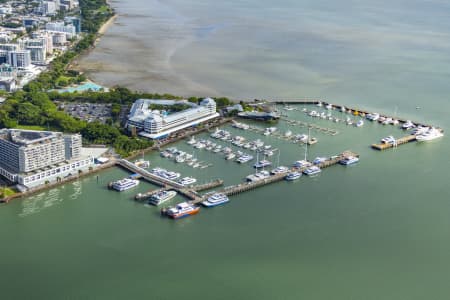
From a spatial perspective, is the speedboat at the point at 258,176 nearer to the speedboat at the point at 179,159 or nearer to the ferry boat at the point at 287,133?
the speedboat at the point at 179,159

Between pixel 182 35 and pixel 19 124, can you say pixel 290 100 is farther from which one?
pixel 182 35

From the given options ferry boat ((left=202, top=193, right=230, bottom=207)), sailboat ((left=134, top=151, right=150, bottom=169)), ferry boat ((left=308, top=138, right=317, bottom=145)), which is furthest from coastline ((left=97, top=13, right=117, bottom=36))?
ferry boat ((left=202, top=193, right=230, bottom=207))

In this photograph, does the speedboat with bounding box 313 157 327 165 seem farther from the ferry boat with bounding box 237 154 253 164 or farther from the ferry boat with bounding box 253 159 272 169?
the ferry boat with bounding box 237 154 253 164

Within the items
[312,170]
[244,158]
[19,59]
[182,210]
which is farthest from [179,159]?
[19,59]

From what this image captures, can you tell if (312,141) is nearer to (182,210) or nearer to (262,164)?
(262,164)

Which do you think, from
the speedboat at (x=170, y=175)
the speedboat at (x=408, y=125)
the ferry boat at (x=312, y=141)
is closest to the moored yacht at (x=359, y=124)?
the speedboat at (x=408, y=125)

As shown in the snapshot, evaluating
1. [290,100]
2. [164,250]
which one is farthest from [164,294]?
[290,100]
